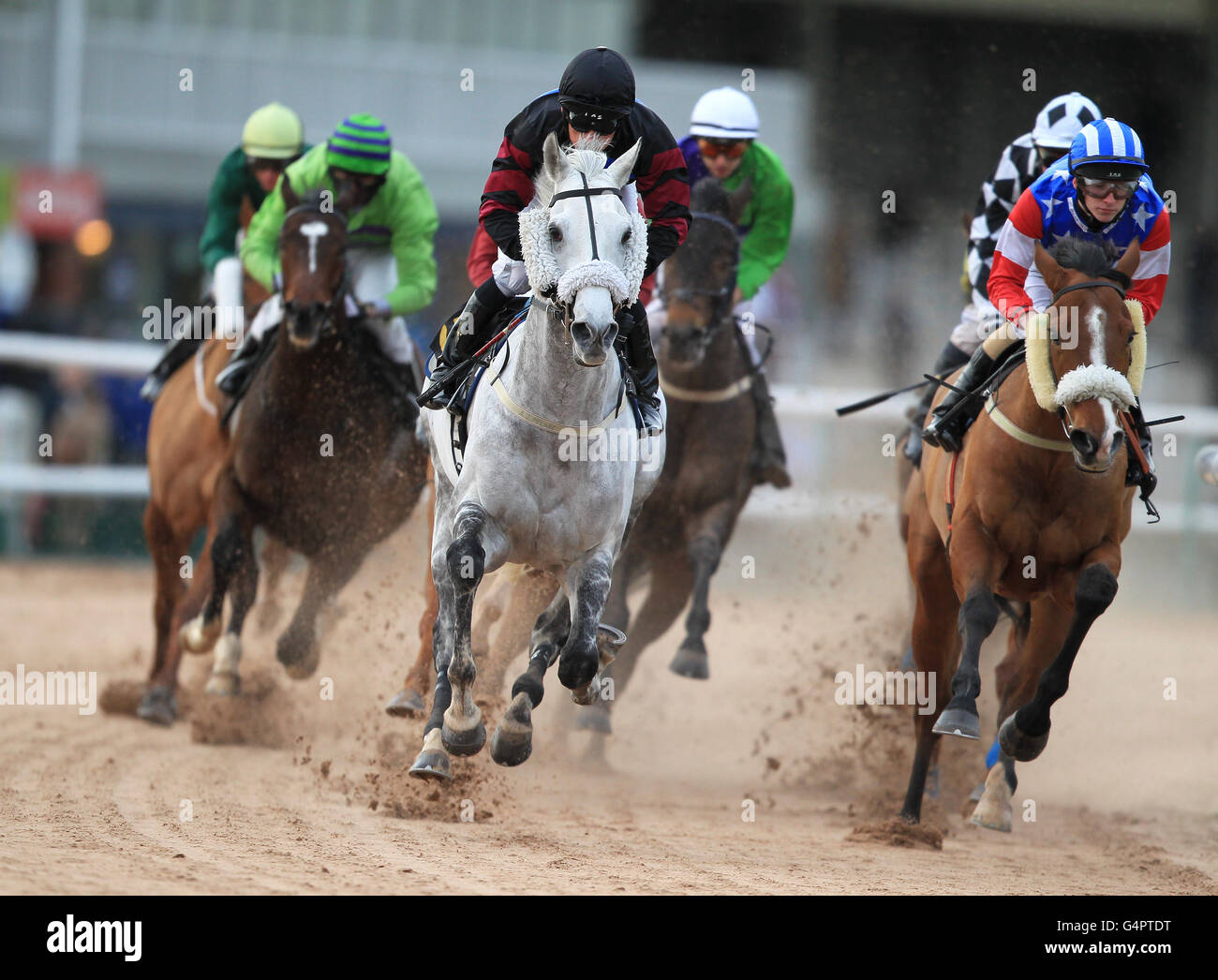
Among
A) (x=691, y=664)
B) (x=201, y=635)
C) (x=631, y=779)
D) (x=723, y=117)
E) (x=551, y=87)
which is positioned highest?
(x=551, y=87)

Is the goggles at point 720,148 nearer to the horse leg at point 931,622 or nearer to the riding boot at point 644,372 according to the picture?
the horse leg at point 931,622

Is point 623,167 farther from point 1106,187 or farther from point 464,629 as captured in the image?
point 1106,187

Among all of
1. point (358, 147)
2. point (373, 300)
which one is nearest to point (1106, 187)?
point (358, 147)

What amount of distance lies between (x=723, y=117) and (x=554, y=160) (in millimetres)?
3262

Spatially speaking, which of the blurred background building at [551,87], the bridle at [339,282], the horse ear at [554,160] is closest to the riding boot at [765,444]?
the bridle at [339,282]

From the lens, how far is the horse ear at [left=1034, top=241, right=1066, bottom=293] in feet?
19.8

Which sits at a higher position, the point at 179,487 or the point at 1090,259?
the point at 1090,259

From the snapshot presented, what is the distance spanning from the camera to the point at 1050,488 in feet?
20.3

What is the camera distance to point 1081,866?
6398 millimetres

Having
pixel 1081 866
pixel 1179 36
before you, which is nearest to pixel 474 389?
pixel 1081 866

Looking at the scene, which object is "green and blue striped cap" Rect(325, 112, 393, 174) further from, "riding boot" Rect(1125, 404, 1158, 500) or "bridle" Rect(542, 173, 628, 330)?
"riding boot" Rect(1125, 404, 1158, 500)

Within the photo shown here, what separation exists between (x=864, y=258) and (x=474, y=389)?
1372cm

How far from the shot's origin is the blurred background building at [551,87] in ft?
54.0
